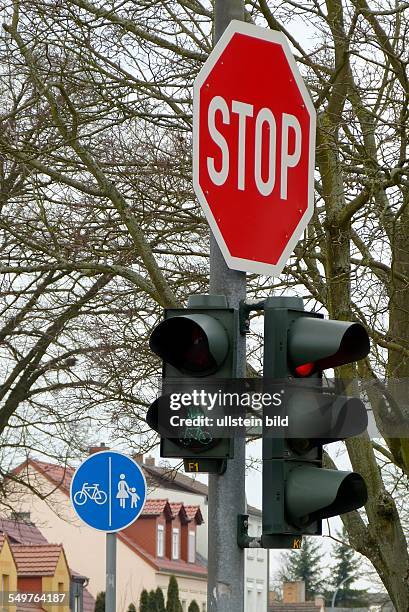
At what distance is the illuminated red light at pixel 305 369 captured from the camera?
5582 millimetres

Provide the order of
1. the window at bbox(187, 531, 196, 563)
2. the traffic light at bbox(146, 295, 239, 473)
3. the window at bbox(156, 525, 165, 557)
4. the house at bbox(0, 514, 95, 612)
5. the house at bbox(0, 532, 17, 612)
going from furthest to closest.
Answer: the window at bbox(187, 531, 196, 563), the window at bbox(156, 525, 165, 557), the house at bbox(0, 514, 95, 612), the house at bbox(0, 532, 17, 612), the traffic light at bbox(146, 295, 239, 473)

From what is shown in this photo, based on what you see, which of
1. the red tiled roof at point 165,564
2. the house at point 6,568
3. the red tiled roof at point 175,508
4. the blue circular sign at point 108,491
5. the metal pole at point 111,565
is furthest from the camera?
the red tiled roof at point 175,508

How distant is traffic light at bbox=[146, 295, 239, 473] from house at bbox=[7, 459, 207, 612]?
48094mm

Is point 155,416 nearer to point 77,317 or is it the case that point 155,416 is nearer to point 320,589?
point 77,317

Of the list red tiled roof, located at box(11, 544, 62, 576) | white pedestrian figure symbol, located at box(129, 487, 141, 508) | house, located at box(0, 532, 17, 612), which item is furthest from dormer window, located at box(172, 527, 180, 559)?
white pedestrian figure symbol, located at box(129, 487, 141, 508)

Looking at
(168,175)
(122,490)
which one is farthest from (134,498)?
(168,175)

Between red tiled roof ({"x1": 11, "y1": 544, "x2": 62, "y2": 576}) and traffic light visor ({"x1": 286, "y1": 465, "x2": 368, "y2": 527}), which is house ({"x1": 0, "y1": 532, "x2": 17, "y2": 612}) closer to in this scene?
red tiled roof ({"x1": 11, "y1": 544, "x2": 62, "y2": 576})

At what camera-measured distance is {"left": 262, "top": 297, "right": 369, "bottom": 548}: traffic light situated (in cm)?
541

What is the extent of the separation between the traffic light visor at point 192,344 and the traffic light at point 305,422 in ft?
0.68

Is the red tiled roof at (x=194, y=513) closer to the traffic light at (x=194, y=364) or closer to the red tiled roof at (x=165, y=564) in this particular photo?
the red tiled roof at (x=165, y=564)

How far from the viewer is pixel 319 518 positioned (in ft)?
18.0

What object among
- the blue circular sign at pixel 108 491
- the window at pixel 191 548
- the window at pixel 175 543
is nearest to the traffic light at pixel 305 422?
the blue circular sign at pixel 108 491

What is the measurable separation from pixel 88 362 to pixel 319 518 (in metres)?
11.2

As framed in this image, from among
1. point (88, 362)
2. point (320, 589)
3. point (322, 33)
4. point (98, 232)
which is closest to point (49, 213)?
point (98, 232)
